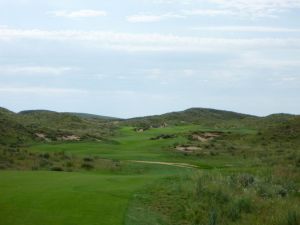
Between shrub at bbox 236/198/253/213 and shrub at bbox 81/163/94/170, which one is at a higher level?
shrub at bbox 81/163/94/170

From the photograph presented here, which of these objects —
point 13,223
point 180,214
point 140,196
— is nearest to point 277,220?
point 180,214

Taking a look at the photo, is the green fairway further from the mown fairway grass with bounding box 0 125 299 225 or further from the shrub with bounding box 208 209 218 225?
the shrub with bounding box 208 209 218 225

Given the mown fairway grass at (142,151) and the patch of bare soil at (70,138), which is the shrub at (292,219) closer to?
the mown fairway grass at (142,151)

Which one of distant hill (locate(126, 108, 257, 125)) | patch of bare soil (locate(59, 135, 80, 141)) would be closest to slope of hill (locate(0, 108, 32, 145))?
patch of bare soil (locate(59, 135, 80, 141))

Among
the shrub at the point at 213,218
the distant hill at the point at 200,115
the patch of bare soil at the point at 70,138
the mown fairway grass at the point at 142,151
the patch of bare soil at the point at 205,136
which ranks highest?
the distant hill at the point at 200,115

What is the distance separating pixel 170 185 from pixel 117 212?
524cm

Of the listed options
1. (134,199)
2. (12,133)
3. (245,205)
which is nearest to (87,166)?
(134,199)

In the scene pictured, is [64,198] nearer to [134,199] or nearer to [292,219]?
[134,199]

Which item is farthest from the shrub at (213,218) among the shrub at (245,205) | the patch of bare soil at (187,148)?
the patch of bare soil at (187,148)

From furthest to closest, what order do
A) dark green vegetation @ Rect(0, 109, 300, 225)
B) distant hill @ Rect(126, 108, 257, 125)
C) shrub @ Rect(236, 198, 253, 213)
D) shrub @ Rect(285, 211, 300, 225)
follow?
distant hill @ Rect(126, 108, 257, 125) → shrub @ Rect(236, 198, 253, 213) → shrub @ Rect(285, 211, 300, 225) → dark green vegetation @ Rect(0, 109, 300, 225)

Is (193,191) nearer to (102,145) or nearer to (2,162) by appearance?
(2,162)

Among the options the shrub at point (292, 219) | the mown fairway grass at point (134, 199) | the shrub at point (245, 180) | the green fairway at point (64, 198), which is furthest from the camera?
the shrub at point (245, 180)

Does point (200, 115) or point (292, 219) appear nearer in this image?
point (292, 219)

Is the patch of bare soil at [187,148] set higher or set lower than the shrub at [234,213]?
higher
